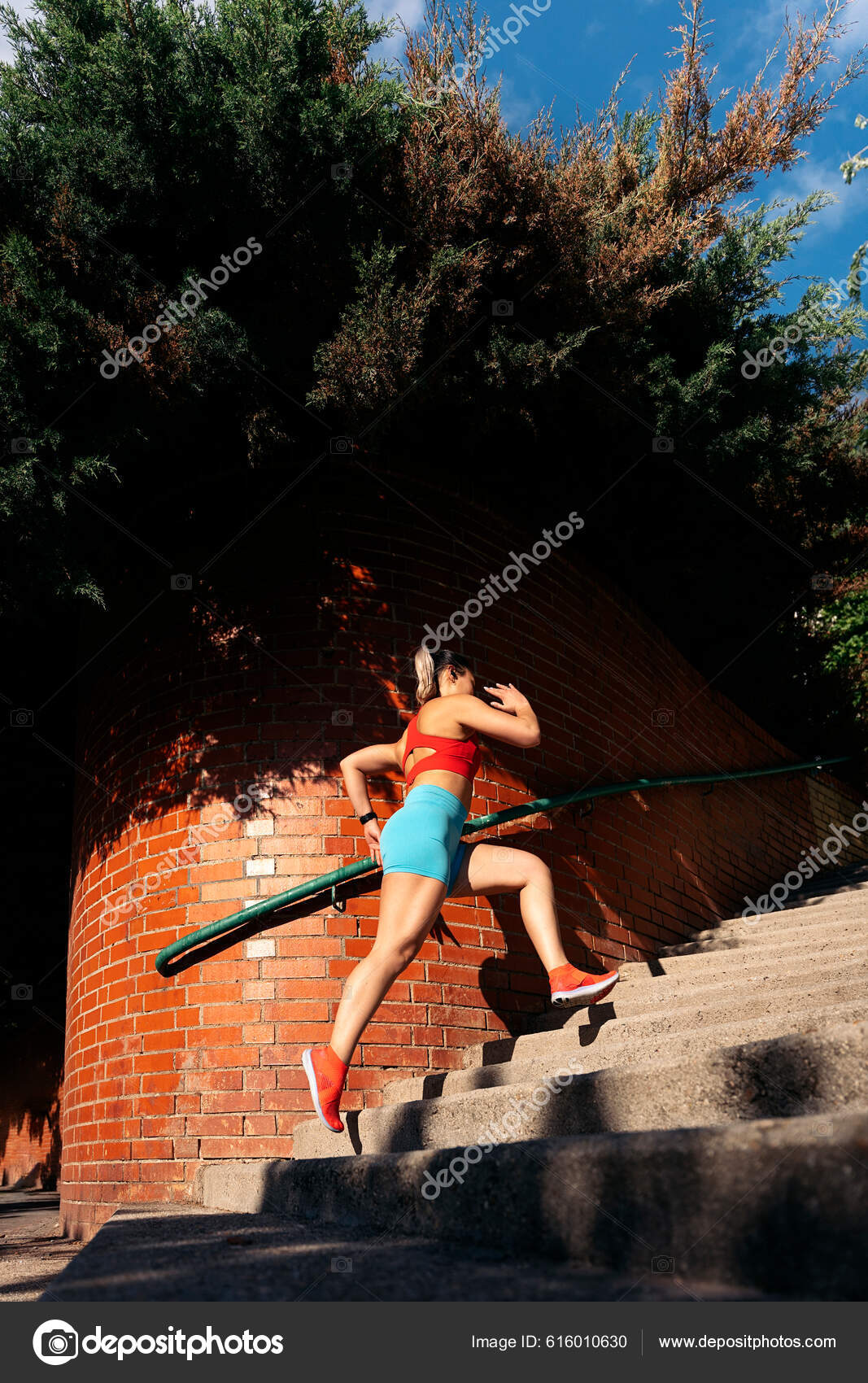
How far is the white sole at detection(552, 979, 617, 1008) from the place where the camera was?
284 cm

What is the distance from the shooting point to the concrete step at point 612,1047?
2176mm

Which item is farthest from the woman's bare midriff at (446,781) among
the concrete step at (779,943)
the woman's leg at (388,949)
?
the concrete step at (779,943)

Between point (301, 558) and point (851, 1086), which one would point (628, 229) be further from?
point (851, 1086)

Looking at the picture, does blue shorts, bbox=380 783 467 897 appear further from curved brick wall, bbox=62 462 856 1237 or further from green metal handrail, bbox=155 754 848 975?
curved brick wall, bbox=62 462 856 1237

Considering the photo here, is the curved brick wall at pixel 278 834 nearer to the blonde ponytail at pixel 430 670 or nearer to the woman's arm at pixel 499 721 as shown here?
the blonde ponytail at pixel 430 670

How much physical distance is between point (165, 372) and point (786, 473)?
3912 millimetres

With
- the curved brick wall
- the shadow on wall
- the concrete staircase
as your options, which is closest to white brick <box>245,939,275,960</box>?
the curved brick wall

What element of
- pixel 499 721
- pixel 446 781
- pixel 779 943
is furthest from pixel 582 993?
pixel 779 943

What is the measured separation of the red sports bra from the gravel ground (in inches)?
72.8

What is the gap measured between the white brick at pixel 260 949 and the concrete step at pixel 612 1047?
0.67 metres

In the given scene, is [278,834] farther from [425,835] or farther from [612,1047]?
[612,1047]

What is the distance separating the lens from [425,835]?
2.89 m

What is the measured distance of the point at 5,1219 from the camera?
18.8 feet
